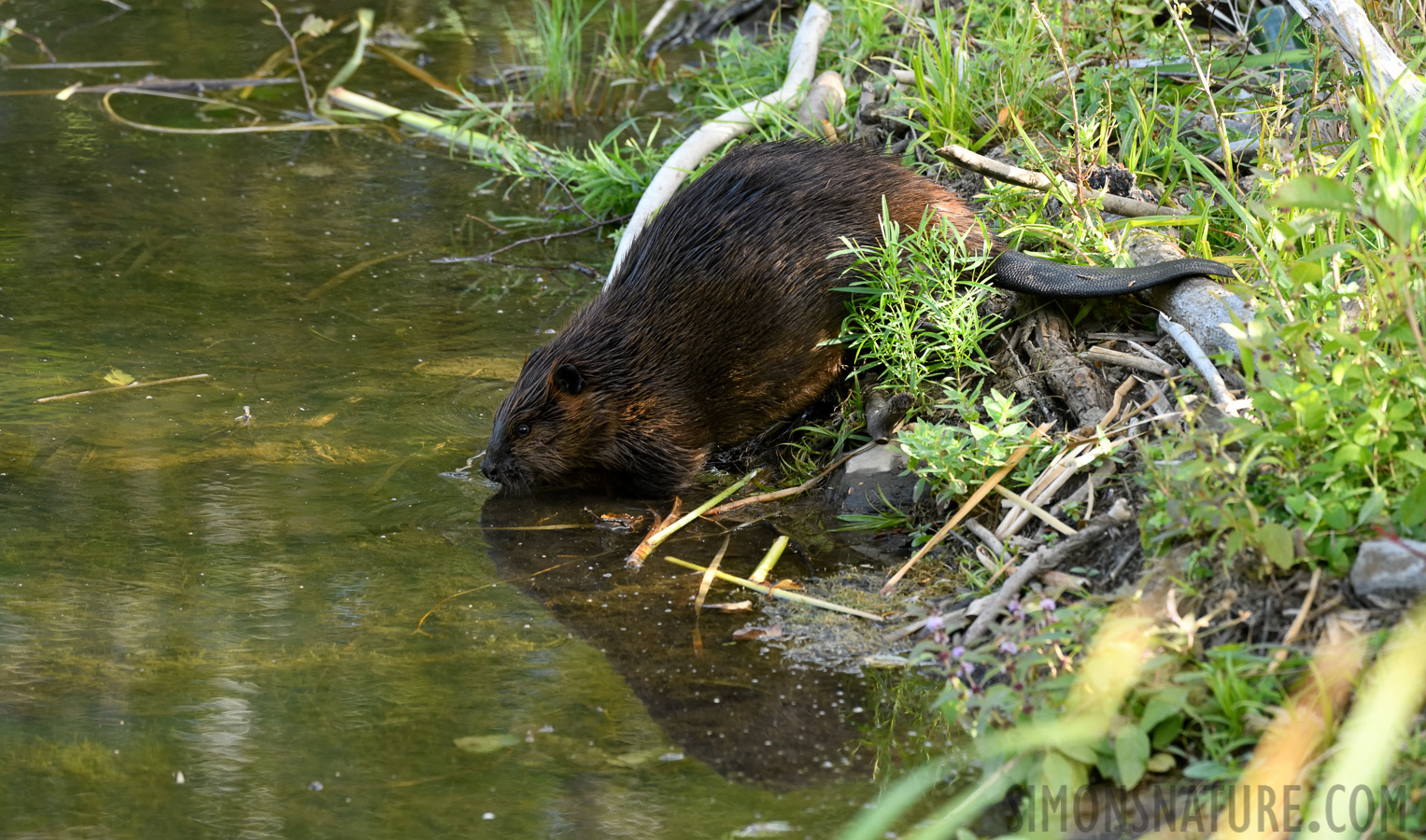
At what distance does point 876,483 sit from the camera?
4.18 meters

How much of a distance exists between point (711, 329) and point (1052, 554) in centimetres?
166

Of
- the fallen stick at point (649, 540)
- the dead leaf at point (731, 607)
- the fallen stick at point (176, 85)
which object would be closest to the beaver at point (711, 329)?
the fallen stick at point (649, 540)

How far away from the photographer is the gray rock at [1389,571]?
2.70 meters

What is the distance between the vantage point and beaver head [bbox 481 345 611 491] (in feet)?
14.6

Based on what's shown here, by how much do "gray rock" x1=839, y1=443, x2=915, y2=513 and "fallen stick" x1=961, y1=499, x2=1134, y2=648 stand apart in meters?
0.74

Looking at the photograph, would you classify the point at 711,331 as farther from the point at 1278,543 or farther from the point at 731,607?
the point at 1278,543

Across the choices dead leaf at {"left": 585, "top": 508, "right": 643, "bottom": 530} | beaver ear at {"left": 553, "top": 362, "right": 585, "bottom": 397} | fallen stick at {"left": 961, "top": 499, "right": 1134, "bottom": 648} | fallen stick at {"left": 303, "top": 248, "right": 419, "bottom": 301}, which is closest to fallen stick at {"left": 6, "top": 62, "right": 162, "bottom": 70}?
fallen stick at {"left": 303, "top": 248, "right": 419, "bottom": 301}

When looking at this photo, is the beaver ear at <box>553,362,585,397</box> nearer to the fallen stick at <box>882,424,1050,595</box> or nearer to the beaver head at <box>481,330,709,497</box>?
the beaver head at <box>481,330,709,497</box>

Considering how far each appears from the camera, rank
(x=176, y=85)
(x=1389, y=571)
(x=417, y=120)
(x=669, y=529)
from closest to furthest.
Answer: (x=1389, y=571) → (x=669, y=529) → (x=417, y=120) → (x=176, y=85)

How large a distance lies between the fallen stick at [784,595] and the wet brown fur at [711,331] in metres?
0.72

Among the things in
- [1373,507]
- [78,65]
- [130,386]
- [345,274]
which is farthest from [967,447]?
[78,65]

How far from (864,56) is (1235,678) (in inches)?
173

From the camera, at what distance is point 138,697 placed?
3074mm

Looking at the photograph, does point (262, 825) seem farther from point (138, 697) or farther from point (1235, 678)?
point (1235, 678)
